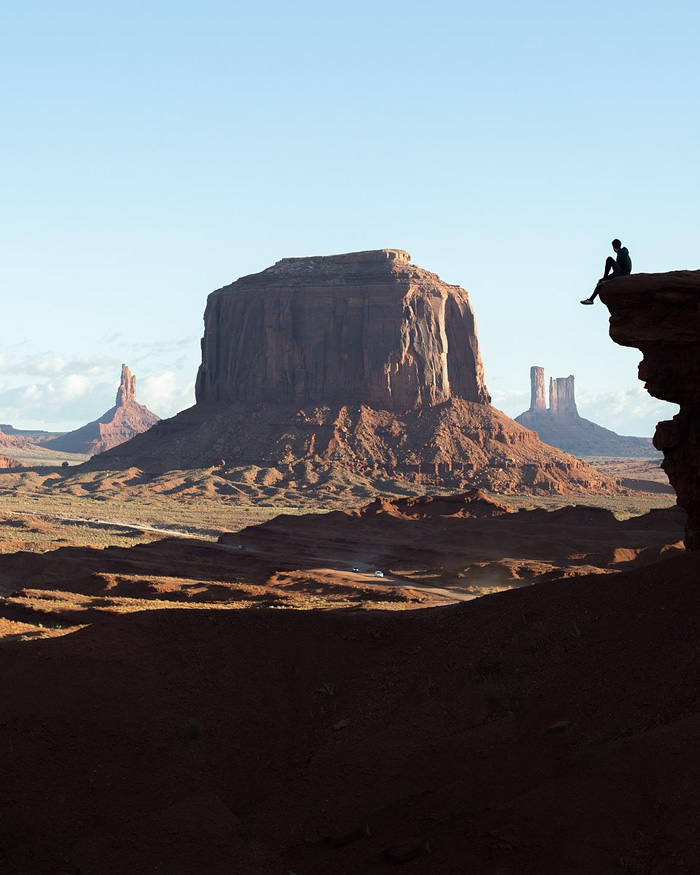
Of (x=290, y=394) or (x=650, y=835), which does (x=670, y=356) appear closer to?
(x=650, y=835)

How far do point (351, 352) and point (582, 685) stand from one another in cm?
11426

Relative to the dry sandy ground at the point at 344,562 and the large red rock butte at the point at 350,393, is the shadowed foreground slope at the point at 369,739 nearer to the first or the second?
the dry sandy ground at the point at 344,562

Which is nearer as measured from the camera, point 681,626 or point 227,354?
point 681,626

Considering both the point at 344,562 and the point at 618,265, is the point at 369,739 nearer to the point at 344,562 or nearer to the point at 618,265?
the point at 618,265

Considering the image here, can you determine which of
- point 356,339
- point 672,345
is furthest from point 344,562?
point 356,339

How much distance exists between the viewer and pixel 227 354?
Answer: 13975cm

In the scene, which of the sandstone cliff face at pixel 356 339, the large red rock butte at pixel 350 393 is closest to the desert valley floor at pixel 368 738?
the large red rock butte at pixel 350 393

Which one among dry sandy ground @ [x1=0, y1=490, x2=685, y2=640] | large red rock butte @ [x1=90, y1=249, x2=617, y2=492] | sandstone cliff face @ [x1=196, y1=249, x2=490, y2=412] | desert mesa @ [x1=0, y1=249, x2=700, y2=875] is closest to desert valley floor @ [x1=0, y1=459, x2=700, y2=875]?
desert mesa @ [x1=0, y1=249, x2=700, y2=875]

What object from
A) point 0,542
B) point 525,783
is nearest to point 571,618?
point 525,783

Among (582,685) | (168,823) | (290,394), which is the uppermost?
(290,394)

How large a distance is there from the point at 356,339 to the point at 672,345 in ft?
361

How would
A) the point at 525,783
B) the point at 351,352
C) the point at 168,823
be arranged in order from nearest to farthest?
the point at 525,783 < the point at 168,823 < the point at 351,352

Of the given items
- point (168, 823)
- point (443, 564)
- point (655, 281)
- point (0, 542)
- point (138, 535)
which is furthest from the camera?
point (138, 535)

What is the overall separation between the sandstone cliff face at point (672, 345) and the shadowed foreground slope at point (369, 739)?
3.75m
